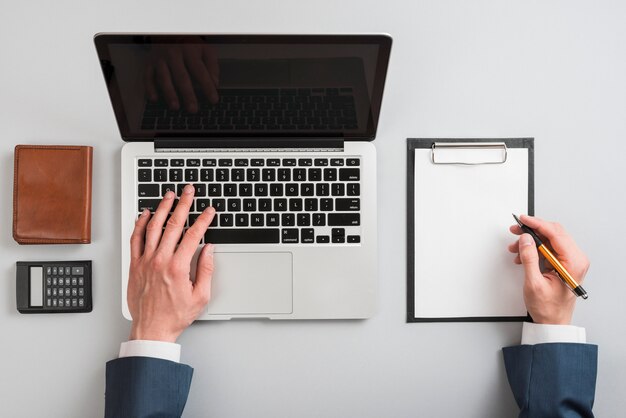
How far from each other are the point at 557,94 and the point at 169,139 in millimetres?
755

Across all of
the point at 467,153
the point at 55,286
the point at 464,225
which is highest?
the point at 467,153

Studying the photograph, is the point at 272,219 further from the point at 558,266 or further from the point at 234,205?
the point at 558,266

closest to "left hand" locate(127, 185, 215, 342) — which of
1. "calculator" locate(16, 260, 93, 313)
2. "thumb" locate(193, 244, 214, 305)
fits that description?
"thumb" locate(193, 244, 214, 305)

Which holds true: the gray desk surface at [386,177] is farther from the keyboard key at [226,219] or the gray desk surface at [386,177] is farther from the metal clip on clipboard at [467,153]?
the keyboard key at [226,219]

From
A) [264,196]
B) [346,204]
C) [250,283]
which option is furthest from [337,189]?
[250,283]

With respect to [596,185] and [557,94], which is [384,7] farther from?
[596,185]

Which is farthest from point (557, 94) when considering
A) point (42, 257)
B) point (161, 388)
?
point (42, 257)

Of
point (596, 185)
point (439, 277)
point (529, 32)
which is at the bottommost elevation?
point (439, 277)

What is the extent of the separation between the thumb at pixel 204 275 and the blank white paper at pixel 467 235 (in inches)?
15.4

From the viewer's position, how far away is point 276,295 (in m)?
0.87

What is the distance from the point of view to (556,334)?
862mm

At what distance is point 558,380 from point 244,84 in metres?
0.75

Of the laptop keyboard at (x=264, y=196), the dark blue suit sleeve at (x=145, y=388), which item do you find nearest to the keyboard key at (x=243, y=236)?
the laptop keyboard at (x=264, y=196)

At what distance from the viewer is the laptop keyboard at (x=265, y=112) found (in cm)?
80
